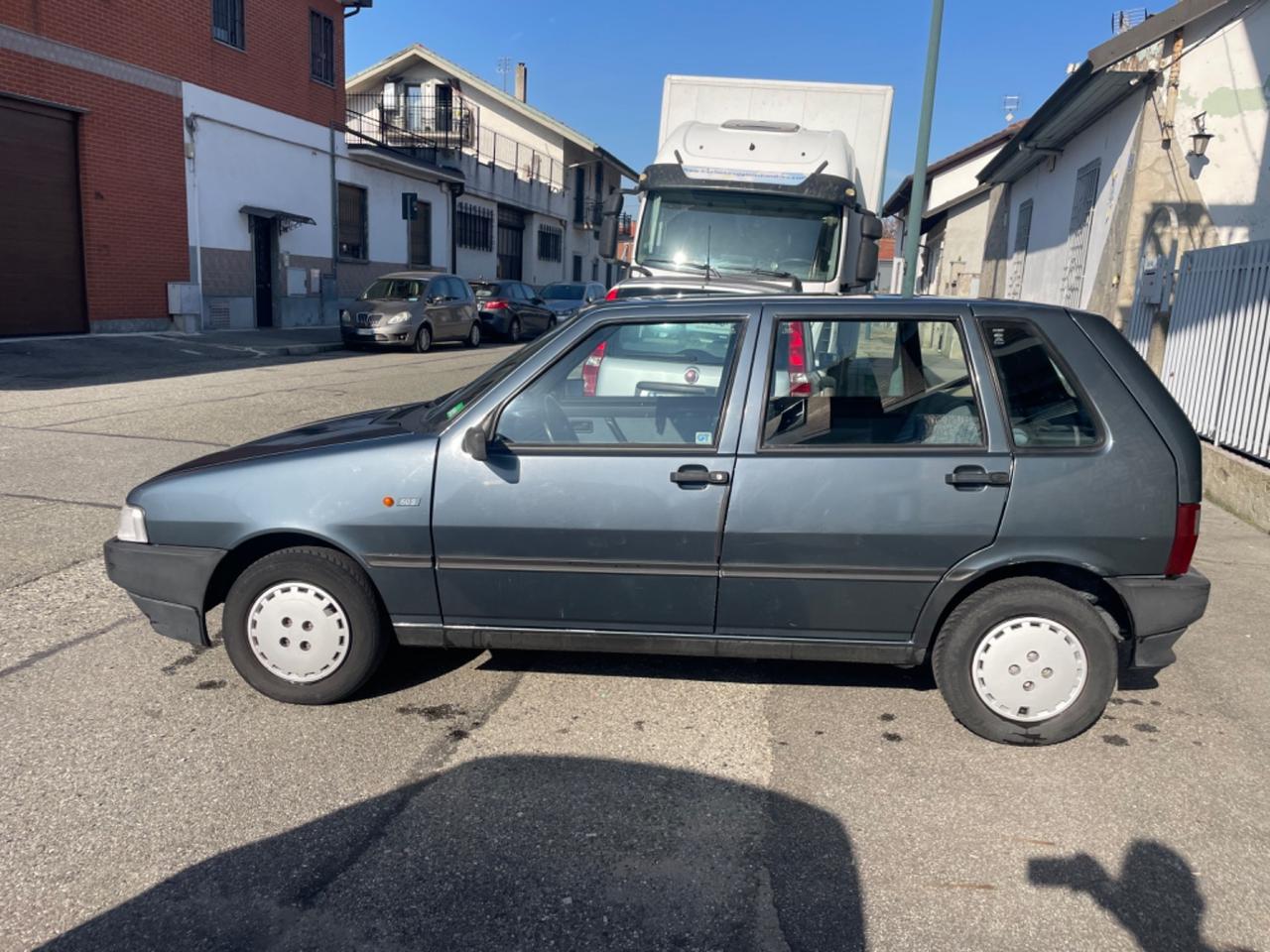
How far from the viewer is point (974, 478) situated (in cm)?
353

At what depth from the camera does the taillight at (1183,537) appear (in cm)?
352

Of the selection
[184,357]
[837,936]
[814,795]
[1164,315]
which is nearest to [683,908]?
[837,936]

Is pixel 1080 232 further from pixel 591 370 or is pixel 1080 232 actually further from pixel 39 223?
pixel 39 223

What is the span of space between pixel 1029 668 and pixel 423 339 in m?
18.2

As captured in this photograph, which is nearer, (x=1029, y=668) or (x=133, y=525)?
(x=1029, y=668)

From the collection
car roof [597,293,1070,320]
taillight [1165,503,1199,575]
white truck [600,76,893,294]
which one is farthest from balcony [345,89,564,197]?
taillight [1165,503,1199,575]

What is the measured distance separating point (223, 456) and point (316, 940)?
2.20 metres

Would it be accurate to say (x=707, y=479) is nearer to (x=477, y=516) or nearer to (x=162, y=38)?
(x=477, y=516)

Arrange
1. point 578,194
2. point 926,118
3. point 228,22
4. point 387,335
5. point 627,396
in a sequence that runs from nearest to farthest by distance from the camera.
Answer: point 627,396, point 926,118, point 387,335, point 228,22, point 578,194

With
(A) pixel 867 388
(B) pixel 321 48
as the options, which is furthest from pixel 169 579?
(B) pixel 321 48

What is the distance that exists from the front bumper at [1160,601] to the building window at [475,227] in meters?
32.6

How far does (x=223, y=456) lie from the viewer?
4.04 meters

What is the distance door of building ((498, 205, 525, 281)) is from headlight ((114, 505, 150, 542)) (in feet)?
116

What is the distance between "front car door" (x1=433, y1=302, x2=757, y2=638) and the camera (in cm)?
361
